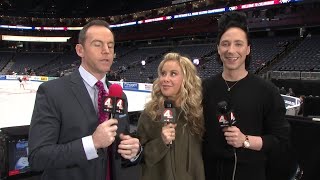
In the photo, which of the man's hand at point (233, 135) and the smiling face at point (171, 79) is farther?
the smiling face at point (171, 79)

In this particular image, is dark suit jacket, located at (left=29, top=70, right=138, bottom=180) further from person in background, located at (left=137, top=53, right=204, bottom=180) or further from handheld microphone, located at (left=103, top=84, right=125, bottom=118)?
person in background, located at (left=137, top=53, right=204, bottom=180)

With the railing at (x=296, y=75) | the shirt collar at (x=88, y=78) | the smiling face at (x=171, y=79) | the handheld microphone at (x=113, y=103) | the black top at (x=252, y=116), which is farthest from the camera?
the railing at (x=296, y=75)

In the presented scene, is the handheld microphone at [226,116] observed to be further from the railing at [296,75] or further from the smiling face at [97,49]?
the railing at [296,75]

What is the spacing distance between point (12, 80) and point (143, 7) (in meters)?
22.4

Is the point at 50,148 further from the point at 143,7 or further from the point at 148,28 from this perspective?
the point at 143,7

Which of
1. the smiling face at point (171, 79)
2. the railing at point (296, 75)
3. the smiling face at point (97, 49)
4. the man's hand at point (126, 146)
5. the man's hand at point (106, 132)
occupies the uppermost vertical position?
the railing at point (296, 75)

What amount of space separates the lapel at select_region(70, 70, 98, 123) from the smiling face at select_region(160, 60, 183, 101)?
0.82 metres

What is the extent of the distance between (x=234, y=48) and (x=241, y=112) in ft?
1.61

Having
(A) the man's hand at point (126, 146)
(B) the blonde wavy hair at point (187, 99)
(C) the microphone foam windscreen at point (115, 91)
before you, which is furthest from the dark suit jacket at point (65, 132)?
(B) the blonde wavy hair at point (187, 99)

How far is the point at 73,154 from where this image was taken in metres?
1.83

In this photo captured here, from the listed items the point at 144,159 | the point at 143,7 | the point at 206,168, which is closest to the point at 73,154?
the point at 144,159

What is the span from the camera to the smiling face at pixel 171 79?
272 cm

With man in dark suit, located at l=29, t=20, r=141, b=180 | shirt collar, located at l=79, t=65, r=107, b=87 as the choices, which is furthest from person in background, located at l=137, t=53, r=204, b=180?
shirt collar, located at l=79, t=65, r=107, b=87

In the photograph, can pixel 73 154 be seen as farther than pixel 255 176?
No
